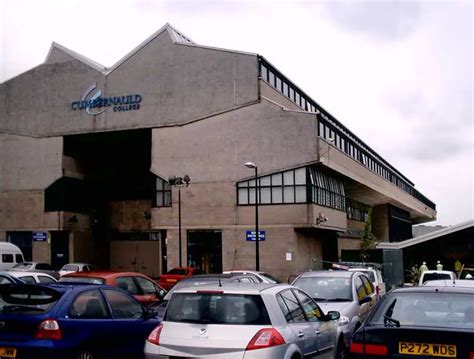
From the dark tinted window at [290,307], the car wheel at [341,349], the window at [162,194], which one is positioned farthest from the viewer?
the window at [162,194]

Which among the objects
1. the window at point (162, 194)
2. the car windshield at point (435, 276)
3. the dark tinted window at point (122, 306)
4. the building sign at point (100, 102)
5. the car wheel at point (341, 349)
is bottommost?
the car wheel at point (341, 349)

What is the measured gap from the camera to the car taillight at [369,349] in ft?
20.5

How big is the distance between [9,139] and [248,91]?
2119 centimetres

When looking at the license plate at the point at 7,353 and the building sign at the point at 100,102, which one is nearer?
the license plate at the point at 7,353

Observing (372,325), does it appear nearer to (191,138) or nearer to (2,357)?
(2,357)

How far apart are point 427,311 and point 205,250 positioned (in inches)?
1381

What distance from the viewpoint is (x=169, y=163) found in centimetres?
4300

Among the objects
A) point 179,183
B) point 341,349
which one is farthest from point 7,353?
point 179,183

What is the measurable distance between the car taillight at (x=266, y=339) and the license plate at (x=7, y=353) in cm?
329

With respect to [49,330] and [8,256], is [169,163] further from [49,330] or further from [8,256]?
[49,330]

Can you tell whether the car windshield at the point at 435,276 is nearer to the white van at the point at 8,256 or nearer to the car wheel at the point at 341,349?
the car wheel at the point at 341,349

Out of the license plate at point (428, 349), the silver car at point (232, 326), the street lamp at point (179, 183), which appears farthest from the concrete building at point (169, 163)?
the license plate at point (428, 349)

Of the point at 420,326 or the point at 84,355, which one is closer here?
the point at 420,326

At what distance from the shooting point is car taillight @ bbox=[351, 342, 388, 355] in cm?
625
